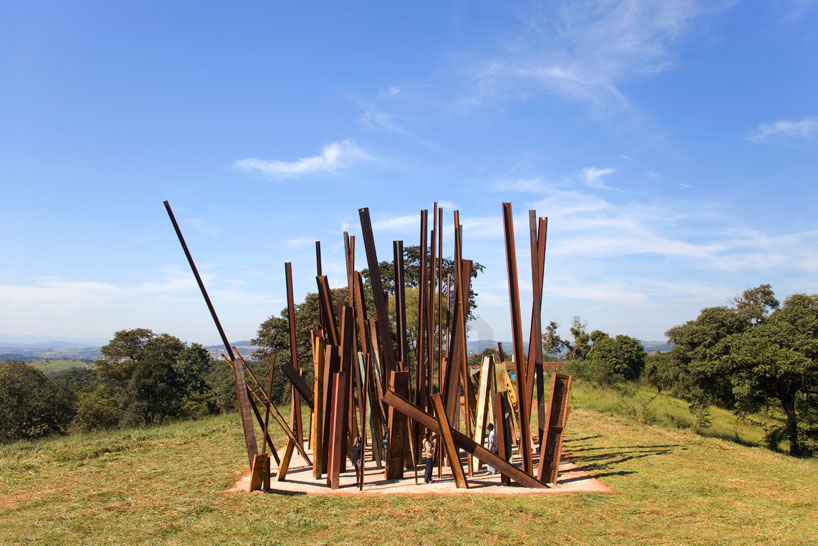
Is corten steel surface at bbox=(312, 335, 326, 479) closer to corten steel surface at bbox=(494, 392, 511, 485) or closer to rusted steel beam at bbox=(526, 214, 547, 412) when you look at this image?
corten steel surface at bbox=(494, 392, 511, 485)

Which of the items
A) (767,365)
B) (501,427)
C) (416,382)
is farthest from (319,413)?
(767,365)

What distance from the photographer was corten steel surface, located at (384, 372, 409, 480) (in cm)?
719

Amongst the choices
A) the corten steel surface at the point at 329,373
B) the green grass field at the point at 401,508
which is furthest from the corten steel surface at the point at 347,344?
the green grass field at the point at 401,508

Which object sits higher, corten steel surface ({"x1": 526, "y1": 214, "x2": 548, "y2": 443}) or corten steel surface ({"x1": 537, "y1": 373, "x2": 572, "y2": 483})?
corten steel surface ({"x1": 526, "y1": 214, "x2": 548, "y2": 443})

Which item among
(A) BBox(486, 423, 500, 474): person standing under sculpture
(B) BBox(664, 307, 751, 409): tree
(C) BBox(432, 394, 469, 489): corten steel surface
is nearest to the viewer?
(C) BBox(432, 394, 469, 489): corten steel surface

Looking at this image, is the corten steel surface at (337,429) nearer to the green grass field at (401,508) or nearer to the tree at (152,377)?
the green grass field at (401,508)

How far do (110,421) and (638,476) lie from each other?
24.5 metres

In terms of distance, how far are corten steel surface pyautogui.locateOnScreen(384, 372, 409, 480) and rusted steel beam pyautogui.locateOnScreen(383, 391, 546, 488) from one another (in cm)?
20

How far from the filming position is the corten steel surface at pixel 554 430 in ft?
23.6

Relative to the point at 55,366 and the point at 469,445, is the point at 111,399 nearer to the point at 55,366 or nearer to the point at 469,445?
the point at 469,445

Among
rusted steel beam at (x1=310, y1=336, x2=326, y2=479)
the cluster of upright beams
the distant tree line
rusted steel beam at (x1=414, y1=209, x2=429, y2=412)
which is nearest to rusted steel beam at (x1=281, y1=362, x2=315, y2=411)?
the cluster of upright beams

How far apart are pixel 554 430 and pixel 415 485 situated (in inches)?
79.4

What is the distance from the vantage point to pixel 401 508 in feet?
20.0

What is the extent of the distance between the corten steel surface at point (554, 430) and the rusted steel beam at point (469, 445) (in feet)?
0.76
